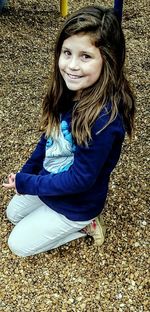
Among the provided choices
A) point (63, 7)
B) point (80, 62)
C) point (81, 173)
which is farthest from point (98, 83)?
point (63, 7)

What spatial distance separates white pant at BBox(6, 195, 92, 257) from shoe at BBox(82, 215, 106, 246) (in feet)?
0.15

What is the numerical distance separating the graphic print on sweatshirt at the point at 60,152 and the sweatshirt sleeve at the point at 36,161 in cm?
12

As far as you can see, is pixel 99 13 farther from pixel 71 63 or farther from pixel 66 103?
pixel 66 103

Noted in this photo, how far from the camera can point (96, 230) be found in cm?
229

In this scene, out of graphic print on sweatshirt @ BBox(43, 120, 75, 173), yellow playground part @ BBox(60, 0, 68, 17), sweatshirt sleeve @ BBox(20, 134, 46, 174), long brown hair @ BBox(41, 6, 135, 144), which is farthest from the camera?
yellow playground part @ BBox(60, 0, 68, 17)

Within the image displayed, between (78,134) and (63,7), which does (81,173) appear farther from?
(63,7)

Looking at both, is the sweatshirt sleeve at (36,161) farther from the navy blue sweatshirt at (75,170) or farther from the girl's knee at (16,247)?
the girl's knee at (16,247)

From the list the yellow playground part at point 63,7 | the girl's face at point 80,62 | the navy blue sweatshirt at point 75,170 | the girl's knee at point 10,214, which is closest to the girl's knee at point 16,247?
the girl's knee at point 10,214

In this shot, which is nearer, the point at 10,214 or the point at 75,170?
the point at 75,170

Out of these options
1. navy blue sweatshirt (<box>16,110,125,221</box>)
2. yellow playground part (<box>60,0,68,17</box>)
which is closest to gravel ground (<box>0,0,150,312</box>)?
navy blue sweatshirt (<box>16,110,125,221</box>)

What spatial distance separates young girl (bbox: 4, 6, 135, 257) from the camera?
1.71 m

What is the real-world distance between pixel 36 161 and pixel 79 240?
0.43m

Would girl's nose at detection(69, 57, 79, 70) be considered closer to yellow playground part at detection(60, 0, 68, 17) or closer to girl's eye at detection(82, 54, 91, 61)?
girl's eye at detection(82, 54, 91, 61)

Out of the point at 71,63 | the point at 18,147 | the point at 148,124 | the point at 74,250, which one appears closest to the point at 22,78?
the point at 18,147
